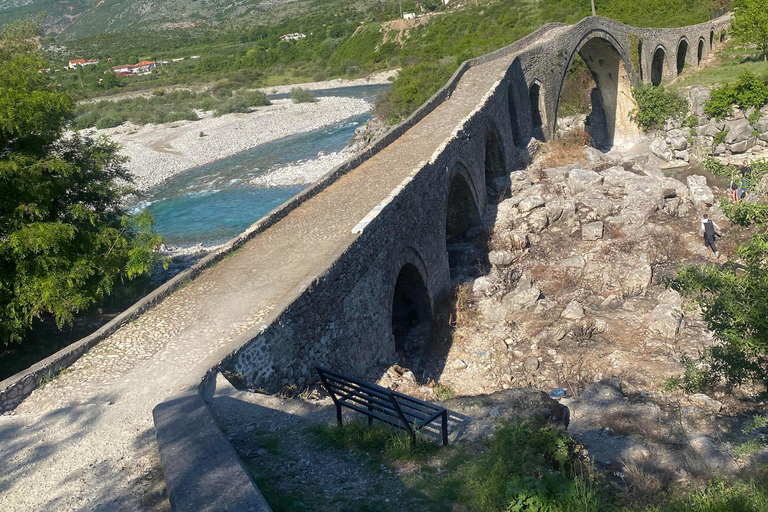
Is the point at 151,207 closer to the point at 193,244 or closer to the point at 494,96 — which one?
the point at 193,244

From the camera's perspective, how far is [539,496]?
4363 millimetres

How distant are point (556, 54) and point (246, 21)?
109m

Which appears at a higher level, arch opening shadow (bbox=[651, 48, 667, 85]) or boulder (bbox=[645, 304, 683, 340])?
arch opening shadow (bbox=[651, 48, 667, 85])

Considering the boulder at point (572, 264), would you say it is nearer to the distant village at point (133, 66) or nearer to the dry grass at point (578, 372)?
the dry grass at point (578, 372)

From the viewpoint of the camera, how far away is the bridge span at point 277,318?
544cm

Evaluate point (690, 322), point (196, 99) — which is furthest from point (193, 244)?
point (196, 99)

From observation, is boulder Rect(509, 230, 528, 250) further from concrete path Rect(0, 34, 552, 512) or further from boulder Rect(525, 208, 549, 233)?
concrete path Rect(0, 34, 552, 512)

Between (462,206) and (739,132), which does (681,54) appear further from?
(462,206)

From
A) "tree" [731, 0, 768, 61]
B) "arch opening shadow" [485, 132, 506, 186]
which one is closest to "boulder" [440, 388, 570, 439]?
"arch opening shadow" [485, 132, 506, 186]

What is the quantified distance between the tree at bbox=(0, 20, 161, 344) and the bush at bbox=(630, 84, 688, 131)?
72.4 feet

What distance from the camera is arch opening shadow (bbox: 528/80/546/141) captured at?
21.9 m

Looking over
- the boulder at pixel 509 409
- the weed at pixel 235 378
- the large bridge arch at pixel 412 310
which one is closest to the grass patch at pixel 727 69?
the large bridge arch at pixel 412 310

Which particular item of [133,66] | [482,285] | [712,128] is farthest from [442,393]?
[133,66]

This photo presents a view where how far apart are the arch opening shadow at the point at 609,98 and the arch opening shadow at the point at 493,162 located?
10418 millimetres
